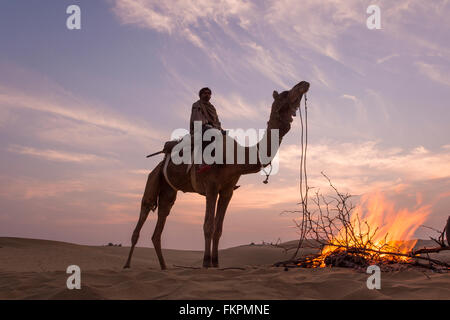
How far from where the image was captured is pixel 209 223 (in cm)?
759

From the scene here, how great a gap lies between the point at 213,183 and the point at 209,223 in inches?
28.4

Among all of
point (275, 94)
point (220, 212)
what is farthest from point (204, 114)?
point (220, 212)

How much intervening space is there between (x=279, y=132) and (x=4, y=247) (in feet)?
44.4

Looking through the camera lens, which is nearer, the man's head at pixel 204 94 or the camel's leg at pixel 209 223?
the camel's leg at pixel 209 223

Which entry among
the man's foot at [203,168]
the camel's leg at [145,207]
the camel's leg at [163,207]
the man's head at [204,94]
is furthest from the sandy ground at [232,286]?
the man's head at [204,94]

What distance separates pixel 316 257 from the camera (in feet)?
23.5

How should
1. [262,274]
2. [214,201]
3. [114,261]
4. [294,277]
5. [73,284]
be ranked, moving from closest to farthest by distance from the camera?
[73,284] < [294,277] < [262,274] < [214,201] < [114,261]

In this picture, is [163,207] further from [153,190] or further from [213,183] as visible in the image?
[213,183]

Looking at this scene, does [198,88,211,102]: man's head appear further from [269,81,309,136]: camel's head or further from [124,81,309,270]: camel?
[269,81,309,136]: camel's head

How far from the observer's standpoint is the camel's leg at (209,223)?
293 inches

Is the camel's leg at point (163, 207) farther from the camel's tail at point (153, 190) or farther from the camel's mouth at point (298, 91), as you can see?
the camel's mouth at point (298, 91)
